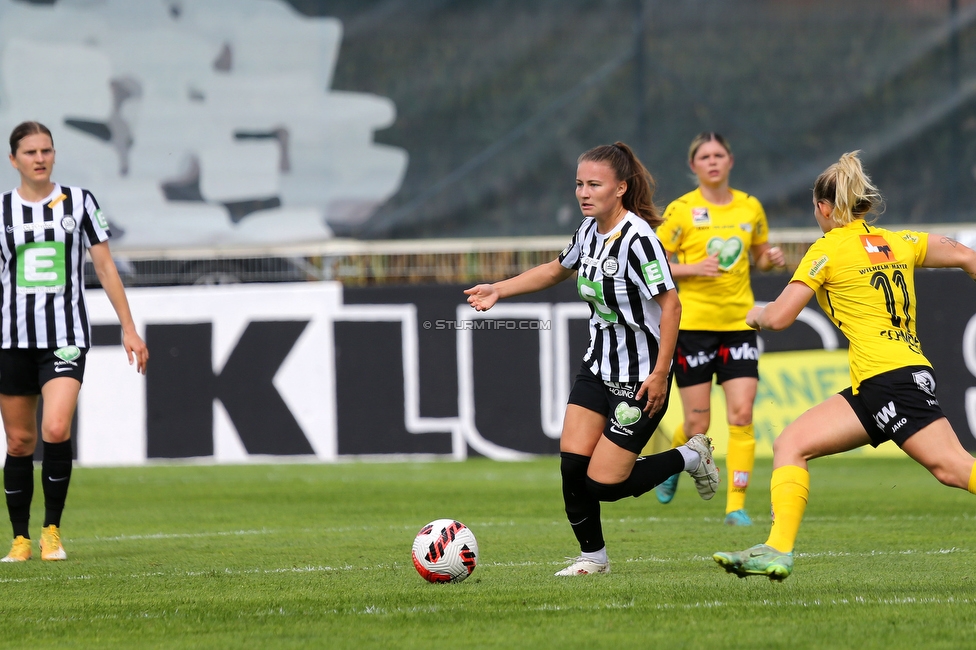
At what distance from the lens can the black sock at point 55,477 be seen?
701cm

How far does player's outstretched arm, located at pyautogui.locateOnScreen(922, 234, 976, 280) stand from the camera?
542cm

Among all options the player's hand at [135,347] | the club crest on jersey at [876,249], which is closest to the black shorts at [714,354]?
the club crest on jersey at [876,249]

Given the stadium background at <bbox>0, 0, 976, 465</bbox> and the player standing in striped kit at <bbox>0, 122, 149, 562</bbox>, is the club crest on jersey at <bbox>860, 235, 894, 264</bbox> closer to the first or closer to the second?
the player standing in striped kit at <bbox>0, 122, 149, 562</bbox>

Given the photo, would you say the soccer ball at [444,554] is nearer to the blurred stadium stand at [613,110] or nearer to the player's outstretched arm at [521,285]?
the player's outstretched arm at [521,285]

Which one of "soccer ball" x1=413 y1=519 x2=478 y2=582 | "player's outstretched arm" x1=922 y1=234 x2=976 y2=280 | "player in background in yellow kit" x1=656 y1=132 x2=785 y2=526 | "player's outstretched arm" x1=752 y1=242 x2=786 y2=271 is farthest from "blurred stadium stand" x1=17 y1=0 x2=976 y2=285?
"player's outstretched arm" x1=922 y1=234 x2=976 y2=280

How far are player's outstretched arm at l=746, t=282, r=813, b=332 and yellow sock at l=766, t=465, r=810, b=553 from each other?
58 centimetres

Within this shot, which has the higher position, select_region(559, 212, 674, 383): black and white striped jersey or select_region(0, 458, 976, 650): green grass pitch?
select_region(559, 212, 674, 383): black and white striped jersey

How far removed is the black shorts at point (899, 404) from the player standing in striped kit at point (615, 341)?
90cm

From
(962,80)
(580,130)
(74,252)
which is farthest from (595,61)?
(74,252)

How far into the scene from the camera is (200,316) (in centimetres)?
1291

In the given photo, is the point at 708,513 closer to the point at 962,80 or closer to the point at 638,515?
the point at 638,515

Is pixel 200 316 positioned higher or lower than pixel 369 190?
lower

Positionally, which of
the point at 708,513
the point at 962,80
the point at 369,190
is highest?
the point at 962,80

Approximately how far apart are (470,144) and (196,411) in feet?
13.1
